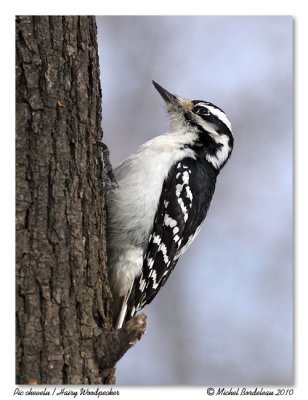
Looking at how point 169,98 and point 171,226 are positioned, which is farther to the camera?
point 169,98

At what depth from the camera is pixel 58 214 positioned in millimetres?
2525

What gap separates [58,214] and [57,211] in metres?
0.01

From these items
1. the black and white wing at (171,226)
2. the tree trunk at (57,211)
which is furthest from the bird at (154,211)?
the tree trunk at (57,211)

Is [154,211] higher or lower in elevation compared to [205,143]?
lower

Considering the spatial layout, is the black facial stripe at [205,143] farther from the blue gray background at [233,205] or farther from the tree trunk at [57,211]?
the tree trunk at [57,211]

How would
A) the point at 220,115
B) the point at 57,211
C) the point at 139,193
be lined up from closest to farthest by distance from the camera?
1. the point at 57,211
2. the point at 139,193
3. the point at 220,115

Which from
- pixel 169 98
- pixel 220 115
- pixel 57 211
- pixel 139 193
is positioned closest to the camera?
pixel 57 211

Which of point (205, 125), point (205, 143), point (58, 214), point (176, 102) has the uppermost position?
point (176, 102)

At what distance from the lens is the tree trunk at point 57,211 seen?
7.98 feet

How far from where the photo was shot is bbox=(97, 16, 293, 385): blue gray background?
117 inches

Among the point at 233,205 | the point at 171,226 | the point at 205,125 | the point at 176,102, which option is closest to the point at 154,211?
the point at 171,226

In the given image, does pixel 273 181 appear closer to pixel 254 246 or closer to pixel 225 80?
pixel 254 246

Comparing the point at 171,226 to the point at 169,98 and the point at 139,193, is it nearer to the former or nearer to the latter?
the point at 139,193
